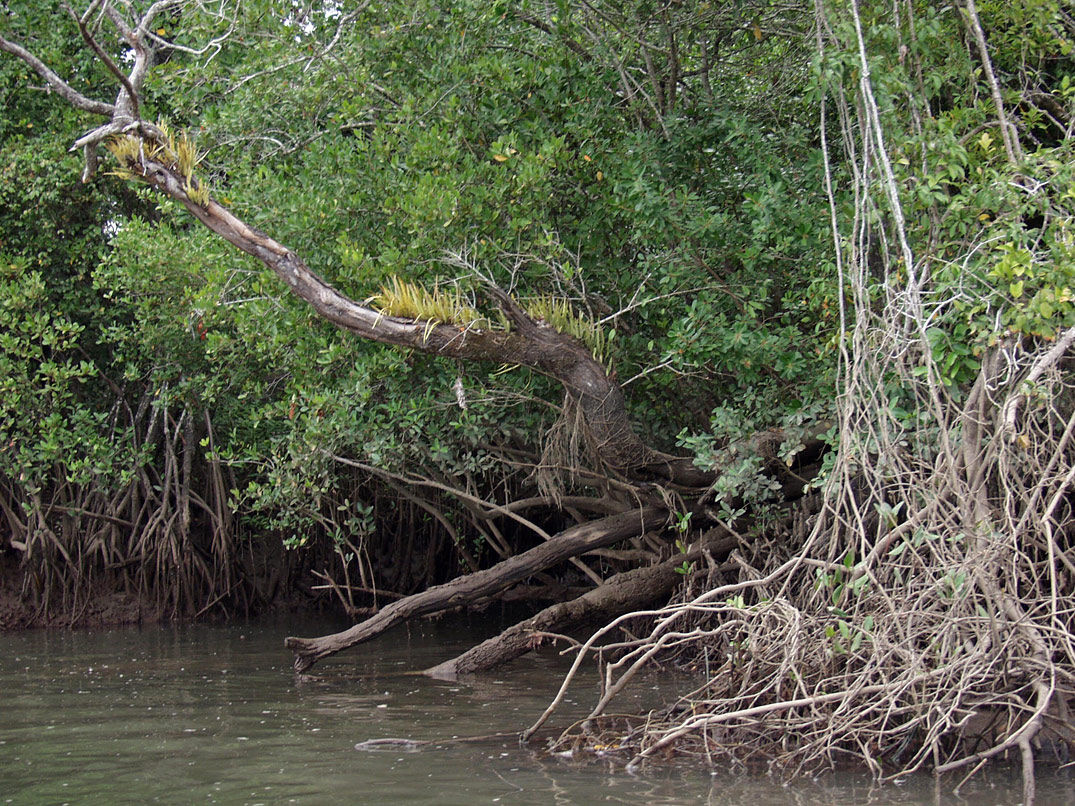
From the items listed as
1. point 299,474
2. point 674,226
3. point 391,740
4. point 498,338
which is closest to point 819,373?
point 674,226

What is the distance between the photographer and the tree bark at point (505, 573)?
24.4ft

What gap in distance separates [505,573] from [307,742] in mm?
2463

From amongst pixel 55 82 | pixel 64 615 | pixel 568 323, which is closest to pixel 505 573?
pixel 568 323

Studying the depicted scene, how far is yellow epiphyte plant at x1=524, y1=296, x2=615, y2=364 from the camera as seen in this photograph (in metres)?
6.45

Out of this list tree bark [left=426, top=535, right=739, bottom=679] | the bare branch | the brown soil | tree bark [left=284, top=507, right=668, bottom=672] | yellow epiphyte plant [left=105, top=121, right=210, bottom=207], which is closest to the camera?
the bare branch

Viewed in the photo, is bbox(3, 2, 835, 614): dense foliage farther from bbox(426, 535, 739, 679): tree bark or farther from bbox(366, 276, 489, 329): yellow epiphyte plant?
bbox(426, 535, 739, 679): tree bark

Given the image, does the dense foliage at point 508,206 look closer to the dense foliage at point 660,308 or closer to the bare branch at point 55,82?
the dense foliage at point 660,308

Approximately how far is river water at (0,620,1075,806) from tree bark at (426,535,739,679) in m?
0.16

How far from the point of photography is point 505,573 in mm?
7766

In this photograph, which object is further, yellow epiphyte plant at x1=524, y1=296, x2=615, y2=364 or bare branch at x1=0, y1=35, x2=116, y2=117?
yellow epiphyte plant at x1=524, y1=296, x2=615, y2=364

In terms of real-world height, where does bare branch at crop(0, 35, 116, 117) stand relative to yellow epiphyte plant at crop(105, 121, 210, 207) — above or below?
above

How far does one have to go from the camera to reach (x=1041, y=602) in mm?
4730

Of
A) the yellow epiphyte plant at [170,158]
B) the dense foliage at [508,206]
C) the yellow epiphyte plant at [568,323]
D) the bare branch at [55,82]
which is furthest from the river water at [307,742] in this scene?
the bare branch at [55,82]

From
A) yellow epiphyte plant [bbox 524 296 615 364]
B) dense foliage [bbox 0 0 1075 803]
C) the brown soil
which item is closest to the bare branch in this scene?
dense foliage [bbox 0 0 1075 803]
